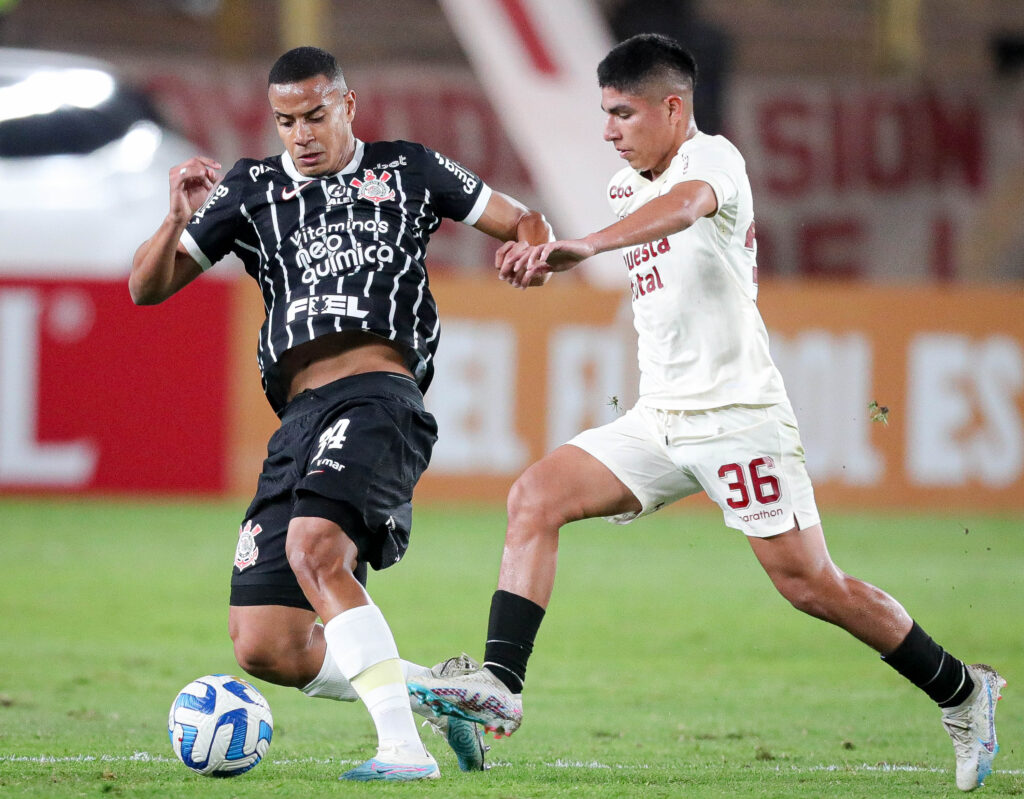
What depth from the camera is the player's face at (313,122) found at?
4.91 metres

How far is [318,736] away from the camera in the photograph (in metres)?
5.54

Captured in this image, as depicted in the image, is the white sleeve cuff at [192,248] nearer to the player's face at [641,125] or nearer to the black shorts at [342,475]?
the black shorts at [342,475]

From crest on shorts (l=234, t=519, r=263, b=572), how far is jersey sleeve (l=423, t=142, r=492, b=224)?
3.90 ft

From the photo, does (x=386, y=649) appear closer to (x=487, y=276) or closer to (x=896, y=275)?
(x=487, y=276)

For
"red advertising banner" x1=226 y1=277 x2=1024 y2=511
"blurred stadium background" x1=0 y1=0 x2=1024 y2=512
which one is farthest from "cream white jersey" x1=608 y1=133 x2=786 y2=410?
"red advertising banner" x1=226 y1=277 x2=1024 y2=511

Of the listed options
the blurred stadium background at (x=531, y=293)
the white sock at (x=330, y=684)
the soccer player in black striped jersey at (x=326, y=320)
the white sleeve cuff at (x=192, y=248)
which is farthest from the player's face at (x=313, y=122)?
the blurred stadium background at (x=531, y=293)

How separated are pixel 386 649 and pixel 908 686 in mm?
3284

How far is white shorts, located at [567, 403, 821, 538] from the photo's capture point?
4.80m

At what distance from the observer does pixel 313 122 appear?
16.2ft

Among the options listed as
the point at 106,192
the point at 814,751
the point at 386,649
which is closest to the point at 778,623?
the point at 814,751

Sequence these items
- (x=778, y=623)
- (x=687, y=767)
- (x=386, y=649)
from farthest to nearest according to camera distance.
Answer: (x=778, y=623) → (x=687, y=767) → (x=386, y=649)

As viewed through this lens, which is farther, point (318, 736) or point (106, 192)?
point (106, 192)

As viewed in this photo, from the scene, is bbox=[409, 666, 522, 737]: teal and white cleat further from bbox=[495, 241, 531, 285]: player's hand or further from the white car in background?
the white car in background

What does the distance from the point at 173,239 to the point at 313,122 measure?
1.88 feet
